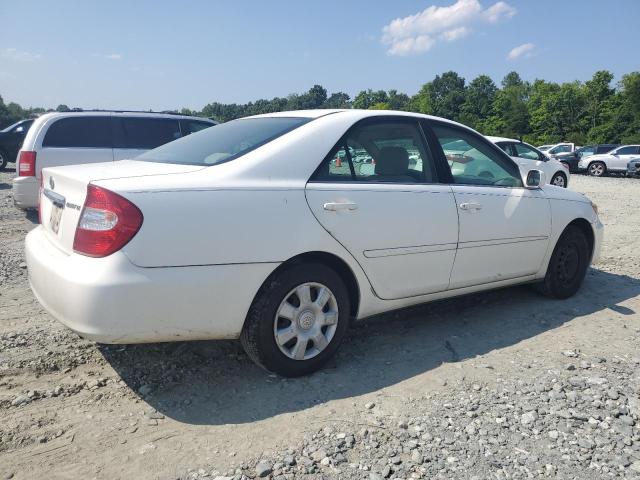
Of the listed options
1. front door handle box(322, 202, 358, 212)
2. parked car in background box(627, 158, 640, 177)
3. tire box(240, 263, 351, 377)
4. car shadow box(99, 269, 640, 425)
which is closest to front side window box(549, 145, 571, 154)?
parked car in background box(627, 158, 640, 177)

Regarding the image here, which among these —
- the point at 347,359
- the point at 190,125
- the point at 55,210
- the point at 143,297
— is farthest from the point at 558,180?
the point at 143,297

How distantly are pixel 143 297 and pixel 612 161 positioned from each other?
2685cm

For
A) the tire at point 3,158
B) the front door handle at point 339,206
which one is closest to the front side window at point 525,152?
the front door handle at point 339,206

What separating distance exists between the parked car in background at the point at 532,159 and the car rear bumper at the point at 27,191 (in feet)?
34.8

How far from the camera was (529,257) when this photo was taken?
4.18 m

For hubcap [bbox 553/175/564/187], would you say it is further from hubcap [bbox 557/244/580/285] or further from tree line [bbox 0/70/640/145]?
tree line [bbox 0/70/640/145]

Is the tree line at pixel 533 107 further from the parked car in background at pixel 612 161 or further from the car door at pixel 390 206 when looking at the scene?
the car door at pixel 390 206

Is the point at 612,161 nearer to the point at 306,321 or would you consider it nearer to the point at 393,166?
the point at 393,166

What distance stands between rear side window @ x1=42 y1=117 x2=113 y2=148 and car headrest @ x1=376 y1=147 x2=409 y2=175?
239 inches

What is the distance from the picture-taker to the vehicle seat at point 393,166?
3.39m

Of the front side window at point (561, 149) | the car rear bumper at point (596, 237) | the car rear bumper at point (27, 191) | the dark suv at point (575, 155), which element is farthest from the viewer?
the front side window at point (561, 149)

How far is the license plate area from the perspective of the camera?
2.84 m

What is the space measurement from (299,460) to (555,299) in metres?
3.24

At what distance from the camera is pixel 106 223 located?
2.45 m
